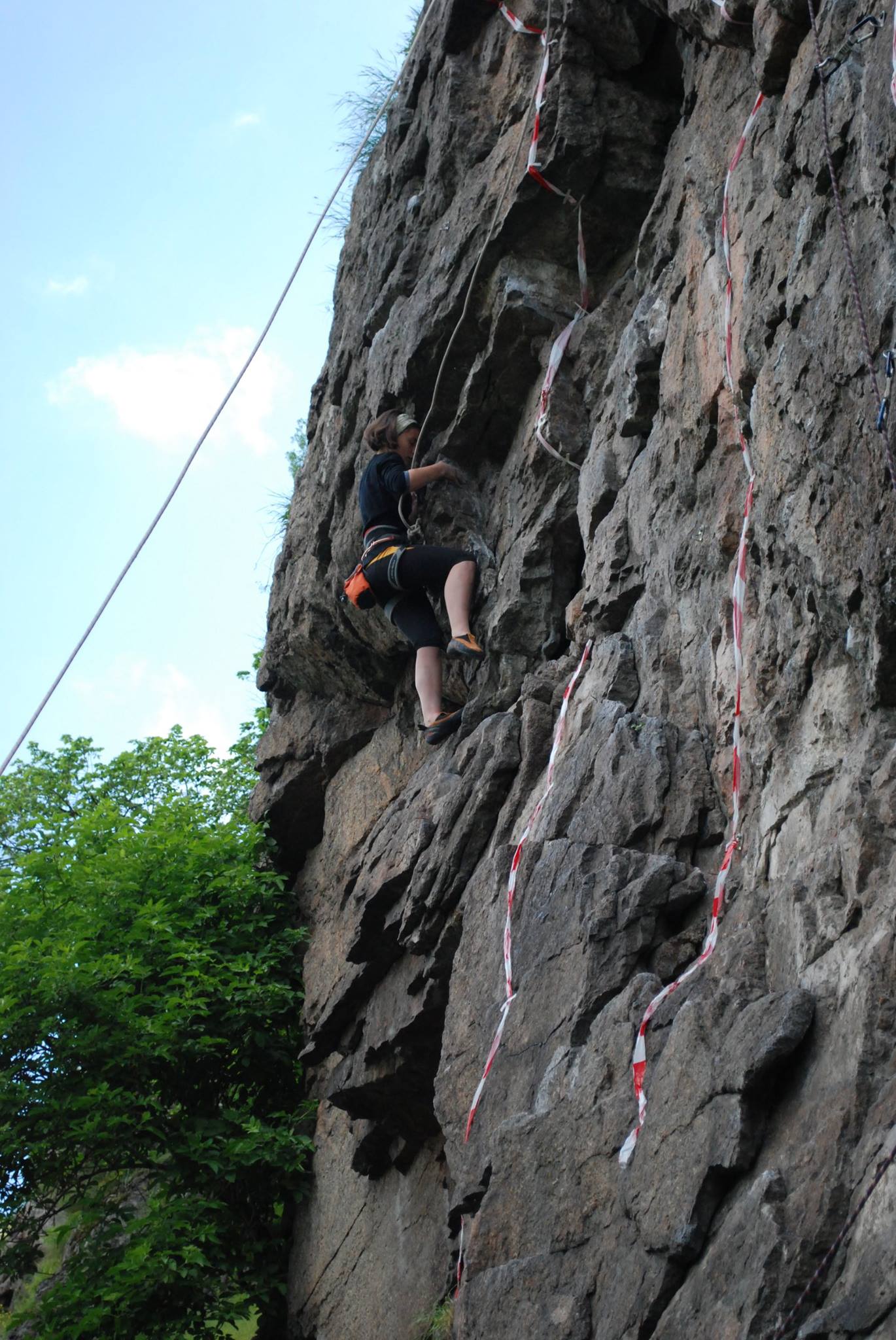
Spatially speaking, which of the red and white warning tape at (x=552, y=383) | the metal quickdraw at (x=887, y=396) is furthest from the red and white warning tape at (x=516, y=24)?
the metal quickdraw at (x=887, y=396)

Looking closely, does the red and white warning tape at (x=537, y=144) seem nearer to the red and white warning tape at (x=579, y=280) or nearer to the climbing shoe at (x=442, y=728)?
the red and white warning tape at (x=579, y=280)

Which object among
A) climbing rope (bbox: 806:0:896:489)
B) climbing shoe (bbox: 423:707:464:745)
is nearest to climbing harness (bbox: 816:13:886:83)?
climbing rope (bbox: 806:0:896:489)

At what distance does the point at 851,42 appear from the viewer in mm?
4309

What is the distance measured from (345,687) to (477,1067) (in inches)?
184

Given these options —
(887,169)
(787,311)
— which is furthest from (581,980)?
(887,169)

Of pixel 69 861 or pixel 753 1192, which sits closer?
pixel 753 1192

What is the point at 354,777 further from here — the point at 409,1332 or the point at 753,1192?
the point at 753,1192

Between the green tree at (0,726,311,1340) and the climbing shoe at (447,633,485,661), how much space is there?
3058mm

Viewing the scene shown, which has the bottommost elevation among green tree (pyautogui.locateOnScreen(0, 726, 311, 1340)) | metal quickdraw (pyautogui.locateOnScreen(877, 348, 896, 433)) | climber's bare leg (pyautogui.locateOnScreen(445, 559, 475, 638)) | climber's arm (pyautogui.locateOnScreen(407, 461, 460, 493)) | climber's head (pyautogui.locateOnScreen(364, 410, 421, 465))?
green tree (pyautogui.locateOnScreen(0, 726, 311, 1340))

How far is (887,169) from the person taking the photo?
3.86m

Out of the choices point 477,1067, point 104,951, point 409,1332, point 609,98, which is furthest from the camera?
point 104,951

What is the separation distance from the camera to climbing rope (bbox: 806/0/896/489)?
12.0 feet

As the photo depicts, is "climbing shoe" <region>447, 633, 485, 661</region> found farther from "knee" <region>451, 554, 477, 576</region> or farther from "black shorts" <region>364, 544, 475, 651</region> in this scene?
"black shorts" <region>364, 544, 475, 651</region>

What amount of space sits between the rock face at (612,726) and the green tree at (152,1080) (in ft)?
1.20
